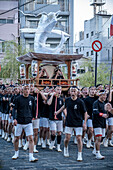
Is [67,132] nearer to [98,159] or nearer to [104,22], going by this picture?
[98,159]

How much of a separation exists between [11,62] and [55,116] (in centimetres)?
2352

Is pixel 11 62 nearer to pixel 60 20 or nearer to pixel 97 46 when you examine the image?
pixel 60 20

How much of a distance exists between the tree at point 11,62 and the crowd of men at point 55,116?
18968 millimetres

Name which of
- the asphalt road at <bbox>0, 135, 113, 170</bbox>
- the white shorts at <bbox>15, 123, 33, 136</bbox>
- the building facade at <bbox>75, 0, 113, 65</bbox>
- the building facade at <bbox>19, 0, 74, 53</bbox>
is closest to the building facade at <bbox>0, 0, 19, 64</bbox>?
the building facade at <bbox>19, 0, 74, 53</bbox>

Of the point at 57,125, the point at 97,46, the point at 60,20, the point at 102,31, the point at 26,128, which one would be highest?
the point at 60,20

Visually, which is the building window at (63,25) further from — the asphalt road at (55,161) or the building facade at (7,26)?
the asphalt road at (55,161)

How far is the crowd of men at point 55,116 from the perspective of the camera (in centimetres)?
855

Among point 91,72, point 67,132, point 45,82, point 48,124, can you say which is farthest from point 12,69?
point 67,132

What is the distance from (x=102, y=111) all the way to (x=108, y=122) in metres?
2.12

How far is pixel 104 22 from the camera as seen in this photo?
43688 mm

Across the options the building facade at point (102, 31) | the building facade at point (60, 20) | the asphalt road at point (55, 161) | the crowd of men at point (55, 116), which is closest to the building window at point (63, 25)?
the building facade at point (60, 20)

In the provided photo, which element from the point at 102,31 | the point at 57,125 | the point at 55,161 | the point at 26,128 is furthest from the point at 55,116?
the point at 102,31

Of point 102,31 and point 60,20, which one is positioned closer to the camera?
point 60,20

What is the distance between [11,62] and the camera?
32.9m
